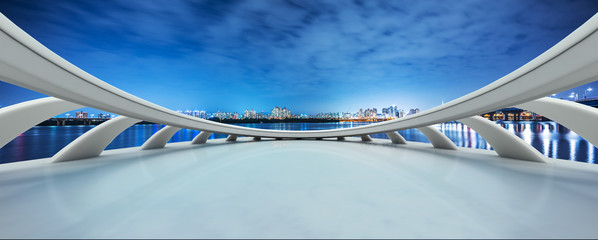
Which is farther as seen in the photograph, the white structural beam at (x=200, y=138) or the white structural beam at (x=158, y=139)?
the white structural beam at (x=200, y=138)

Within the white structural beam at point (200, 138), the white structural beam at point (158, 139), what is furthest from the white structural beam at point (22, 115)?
the white structural beam at point (200, 138)

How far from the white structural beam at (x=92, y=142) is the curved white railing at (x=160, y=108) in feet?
0.07

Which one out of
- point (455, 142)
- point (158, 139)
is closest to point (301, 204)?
point (158, 139)

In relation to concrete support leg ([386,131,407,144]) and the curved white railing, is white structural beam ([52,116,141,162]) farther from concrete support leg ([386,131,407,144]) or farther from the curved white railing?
concrete support leg ([386,131,407,144])

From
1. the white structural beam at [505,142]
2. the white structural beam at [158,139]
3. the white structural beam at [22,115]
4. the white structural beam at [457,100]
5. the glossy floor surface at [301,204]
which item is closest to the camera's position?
the glossy floor surface at [301,204]

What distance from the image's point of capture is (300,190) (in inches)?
105

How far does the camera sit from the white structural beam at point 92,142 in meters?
4.98

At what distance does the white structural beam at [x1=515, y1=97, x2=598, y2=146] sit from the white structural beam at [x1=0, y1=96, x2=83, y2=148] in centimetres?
962

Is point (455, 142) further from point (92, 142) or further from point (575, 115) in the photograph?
point (92, 142)

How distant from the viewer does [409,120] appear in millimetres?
6230

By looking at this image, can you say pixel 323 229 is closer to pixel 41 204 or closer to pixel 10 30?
pixel 41 204

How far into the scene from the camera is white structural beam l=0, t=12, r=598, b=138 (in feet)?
7.46

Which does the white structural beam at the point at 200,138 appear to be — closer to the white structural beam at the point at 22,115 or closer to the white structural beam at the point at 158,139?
the white structural beam at the point at 158,139

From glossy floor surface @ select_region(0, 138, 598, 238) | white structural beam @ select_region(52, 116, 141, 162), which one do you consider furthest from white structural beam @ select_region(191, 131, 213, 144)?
glossy floor surface @ select_region(0, 138, 598, 238)
